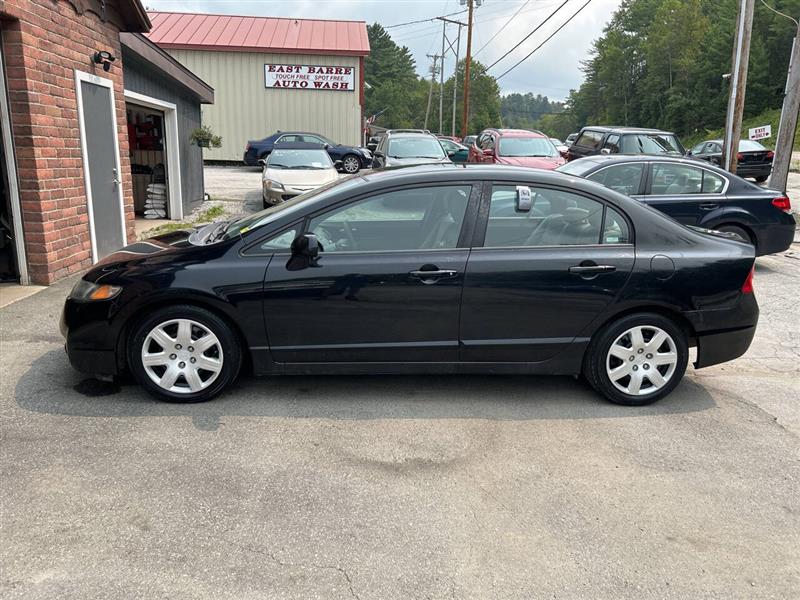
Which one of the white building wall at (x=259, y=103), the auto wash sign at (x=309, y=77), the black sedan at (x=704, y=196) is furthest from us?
the auto wash sign at (x=309, y=77)

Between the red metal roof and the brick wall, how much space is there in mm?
20857

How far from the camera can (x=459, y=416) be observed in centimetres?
425

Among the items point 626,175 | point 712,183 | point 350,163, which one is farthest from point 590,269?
point 350,163

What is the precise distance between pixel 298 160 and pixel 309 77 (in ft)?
47.8

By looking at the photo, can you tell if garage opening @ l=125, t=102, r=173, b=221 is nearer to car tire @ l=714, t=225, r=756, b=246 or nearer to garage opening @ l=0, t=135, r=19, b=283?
garage opening @ l=0, t=135, r=19, b=283

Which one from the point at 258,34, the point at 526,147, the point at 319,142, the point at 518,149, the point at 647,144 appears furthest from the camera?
the point at 258,34

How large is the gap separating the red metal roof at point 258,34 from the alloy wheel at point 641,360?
2536 cm

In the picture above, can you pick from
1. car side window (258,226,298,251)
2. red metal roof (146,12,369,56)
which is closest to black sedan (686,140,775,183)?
red metal roof (146,12,369,56)

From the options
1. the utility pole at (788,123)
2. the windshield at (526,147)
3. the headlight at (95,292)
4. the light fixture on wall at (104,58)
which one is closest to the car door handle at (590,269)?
the headlight at (95,292)

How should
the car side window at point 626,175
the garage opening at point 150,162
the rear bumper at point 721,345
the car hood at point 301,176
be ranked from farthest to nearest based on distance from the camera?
the car hood at point 301,176, the garage opening at point 150,162, the car side window at point 626,175, the rear bumper at point 721,345

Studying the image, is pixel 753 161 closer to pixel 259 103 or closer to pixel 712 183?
pixel 712 183

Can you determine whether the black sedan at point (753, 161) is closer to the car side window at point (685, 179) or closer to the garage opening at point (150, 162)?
the car side window at point (685, 179)

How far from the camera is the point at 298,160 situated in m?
15.0

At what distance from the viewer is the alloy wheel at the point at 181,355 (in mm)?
4145
